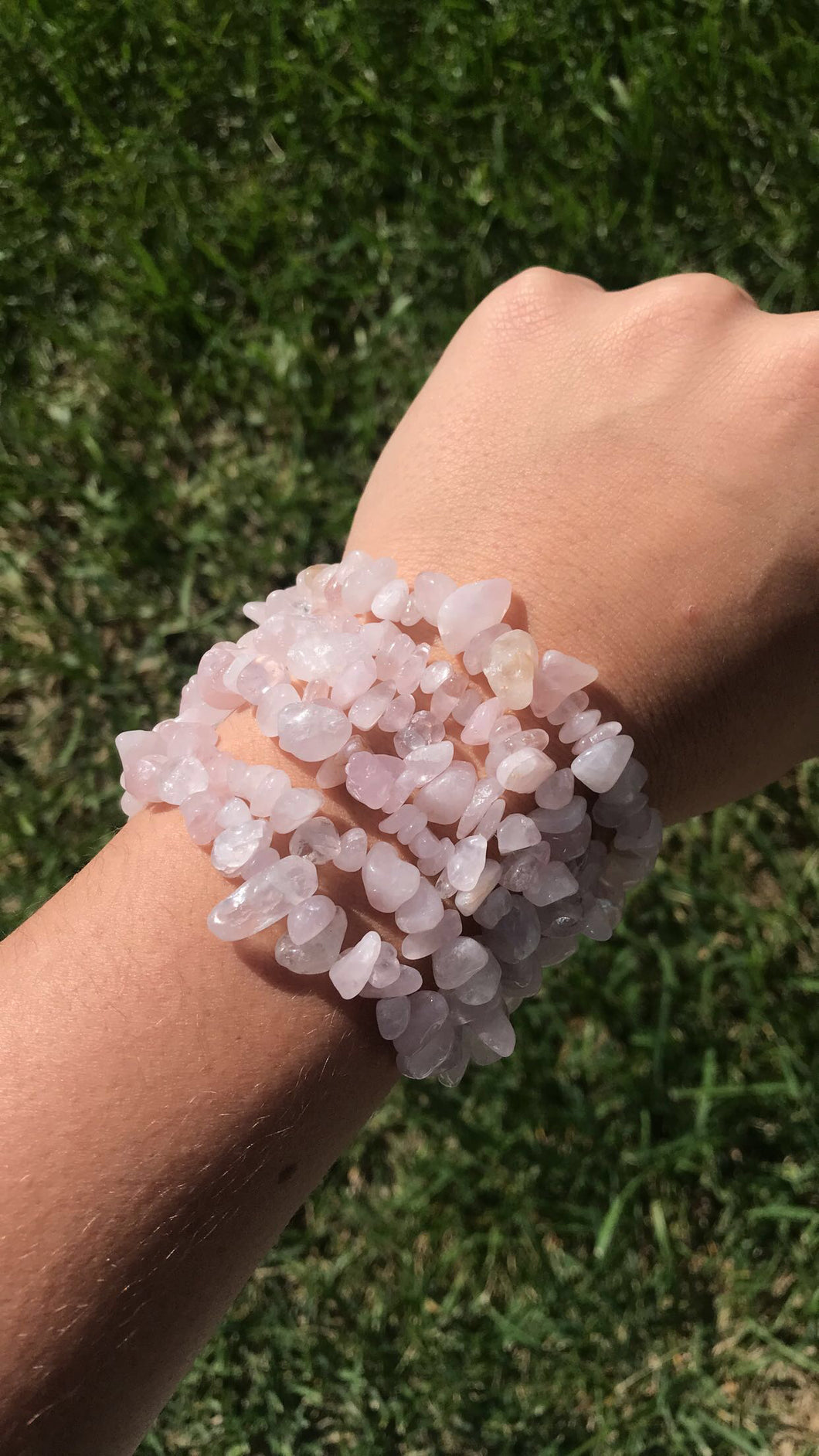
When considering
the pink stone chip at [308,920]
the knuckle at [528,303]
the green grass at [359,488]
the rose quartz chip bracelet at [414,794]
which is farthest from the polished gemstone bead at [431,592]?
the green grass at [359,488]

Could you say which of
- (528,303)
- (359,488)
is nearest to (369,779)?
(528,303)

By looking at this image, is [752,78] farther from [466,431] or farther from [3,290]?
[3,290]

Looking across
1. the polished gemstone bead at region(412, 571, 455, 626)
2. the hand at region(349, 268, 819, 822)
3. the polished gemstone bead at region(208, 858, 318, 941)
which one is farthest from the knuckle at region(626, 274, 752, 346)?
the polished gemstone bead at region(208, 858, 318, 941)

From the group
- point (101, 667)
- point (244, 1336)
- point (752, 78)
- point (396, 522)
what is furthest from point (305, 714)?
point (752, 78)

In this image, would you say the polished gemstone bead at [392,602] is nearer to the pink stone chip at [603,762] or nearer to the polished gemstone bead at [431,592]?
the polished gemstone bead at [431,592]

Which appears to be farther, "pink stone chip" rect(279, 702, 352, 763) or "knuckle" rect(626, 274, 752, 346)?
"knuckle" rect(626, 274, 752, 346)

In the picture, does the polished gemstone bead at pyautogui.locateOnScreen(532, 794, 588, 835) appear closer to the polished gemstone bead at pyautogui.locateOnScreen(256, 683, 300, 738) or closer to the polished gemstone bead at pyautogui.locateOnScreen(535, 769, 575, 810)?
the polished gemstone bead at pyautogui.locateOnScreen(535, 769, 575, 810)
